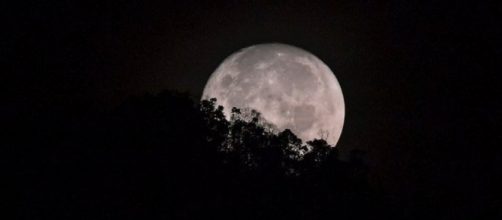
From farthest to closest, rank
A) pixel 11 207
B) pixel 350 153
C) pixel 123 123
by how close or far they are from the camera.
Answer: pixel 350 153 → pixel 123 123 → pixel 11 207

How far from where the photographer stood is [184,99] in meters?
22.8

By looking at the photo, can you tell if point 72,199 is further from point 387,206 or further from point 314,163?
point 387,206

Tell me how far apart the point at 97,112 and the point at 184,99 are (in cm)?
376

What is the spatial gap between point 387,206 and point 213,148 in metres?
6.99

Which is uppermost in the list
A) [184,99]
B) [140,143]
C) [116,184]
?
[184,99]

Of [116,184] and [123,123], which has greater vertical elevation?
[123,123]

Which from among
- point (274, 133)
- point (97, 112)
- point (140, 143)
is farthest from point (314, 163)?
point (97, 112)

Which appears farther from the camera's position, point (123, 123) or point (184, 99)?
point (184, 99)

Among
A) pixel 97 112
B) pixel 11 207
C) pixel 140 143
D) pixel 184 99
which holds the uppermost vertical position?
pixel 184 99

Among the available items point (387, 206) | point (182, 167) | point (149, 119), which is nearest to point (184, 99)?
point (149, 119)

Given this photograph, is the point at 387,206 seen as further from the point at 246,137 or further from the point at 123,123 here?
the point at 123,123

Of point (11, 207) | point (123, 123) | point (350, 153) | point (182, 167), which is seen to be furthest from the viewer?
point (350, 153)

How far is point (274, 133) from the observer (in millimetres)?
20766

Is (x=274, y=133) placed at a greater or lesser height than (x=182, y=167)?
greater
